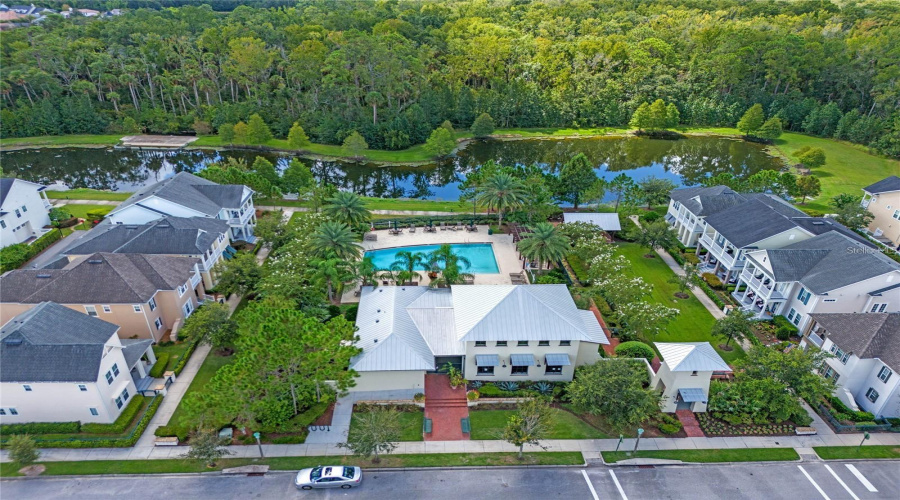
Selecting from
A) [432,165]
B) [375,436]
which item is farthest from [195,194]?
[432,165]

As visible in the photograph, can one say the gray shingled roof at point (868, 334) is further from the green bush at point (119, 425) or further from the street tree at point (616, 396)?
the green bush at point (119, 425)

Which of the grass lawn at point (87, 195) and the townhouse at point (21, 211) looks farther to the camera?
the grass lawn at point (87, 195)

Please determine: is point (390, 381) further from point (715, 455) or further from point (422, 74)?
point (422, 74)

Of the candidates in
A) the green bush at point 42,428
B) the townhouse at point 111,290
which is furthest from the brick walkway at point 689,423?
the green bush at point 42,428

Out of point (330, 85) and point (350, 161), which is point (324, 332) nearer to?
point (350, 161)

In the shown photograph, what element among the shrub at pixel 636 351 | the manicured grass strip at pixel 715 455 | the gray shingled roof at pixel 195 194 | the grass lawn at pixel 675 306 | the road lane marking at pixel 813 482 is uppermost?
the gray shingled roof at pixel 195 194

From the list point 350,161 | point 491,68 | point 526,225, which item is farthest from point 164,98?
point 526,225
